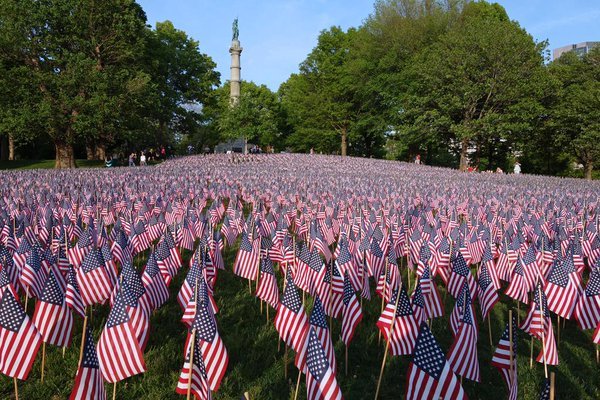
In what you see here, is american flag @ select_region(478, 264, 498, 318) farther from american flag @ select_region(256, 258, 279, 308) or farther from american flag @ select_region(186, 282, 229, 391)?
american flag @ select_region(186, 282, 229, 391)

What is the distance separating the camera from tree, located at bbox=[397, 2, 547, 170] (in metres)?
36.9

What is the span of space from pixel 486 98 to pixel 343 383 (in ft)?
129

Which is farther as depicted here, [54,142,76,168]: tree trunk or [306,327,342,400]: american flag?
[54,142,76,168]: tree trunk

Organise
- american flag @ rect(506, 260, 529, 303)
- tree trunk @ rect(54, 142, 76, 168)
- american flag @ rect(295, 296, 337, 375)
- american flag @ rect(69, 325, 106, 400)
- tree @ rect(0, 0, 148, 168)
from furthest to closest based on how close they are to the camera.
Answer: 1. tree trunk @ rect(54, 142, 76, 168)
2. tree @ rect(0, 0, 148, 168)
3. american flag @ rect(506, 260, 529, 303)
4. american flag @ rect(295, 296, 337, 375)
5. american flag @ rect(69, 325, 106, 400)

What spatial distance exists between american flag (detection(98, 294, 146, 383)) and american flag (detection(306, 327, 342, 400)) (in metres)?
1.58

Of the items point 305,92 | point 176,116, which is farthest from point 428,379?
point 305,92

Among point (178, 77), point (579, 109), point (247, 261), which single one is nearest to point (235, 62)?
point (178, 77)

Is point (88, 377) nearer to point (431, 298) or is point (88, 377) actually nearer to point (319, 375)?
point (319, 375)

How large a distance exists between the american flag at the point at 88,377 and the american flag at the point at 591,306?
5.64 meters

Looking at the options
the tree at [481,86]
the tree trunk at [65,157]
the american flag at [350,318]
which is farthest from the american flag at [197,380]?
the tree at [481,86]

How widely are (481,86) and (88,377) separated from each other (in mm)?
38983

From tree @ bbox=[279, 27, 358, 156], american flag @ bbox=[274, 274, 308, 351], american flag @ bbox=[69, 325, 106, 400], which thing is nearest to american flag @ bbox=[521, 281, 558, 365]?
american flag @ bbox=[274, 274, 308, 351]

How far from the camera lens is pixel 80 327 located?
6070 mm

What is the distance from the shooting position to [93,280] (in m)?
6.05
